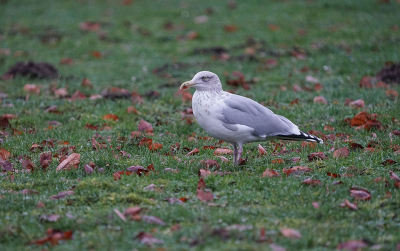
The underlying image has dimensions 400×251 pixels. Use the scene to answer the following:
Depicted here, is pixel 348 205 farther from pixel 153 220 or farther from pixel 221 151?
pixel 221 151

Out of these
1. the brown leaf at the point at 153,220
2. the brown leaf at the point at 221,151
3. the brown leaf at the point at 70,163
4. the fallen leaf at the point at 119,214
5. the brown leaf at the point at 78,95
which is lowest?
the brown leaf at the point at 78,95

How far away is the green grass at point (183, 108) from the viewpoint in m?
4.15

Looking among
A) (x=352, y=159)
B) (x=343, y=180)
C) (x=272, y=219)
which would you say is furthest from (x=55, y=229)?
(x=352, y=159)

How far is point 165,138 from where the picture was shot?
700 centimetres

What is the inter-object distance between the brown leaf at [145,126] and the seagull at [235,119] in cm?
166

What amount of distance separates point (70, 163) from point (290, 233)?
2.69 metres

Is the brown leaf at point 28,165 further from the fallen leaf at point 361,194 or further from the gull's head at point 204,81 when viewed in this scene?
the fallen leaf at point 361,194

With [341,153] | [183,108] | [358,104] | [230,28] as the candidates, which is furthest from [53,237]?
[230,28]

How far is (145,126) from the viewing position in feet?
24.3

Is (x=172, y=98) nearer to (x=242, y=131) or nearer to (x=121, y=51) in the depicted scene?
(x=242, y=131)

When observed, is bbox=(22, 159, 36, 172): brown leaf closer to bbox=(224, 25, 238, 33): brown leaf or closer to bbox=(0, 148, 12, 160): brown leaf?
bbox=(0, 148, 12, 160): brown leaf

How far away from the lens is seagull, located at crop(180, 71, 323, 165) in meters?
5.64

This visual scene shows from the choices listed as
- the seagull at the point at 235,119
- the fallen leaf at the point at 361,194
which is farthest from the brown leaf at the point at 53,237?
the fallen leaf at the point at 361,194

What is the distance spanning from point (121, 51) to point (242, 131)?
836 centimetres
